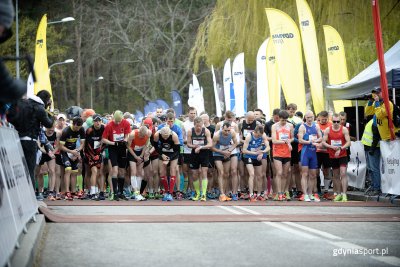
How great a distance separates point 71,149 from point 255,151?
4.28 m

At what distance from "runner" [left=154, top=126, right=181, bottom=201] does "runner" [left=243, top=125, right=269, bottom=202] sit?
1.59 m

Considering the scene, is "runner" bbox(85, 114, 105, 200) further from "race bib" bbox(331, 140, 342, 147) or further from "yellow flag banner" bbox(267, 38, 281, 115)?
"yellow flag banner" bbox(267, 38, 281, 115)

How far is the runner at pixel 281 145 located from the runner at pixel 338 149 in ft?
2.77

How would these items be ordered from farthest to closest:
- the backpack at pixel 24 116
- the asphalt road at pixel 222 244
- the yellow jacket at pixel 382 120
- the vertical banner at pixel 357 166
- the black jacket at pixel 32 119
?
→ the vertical banner at pixel 357 166 → the yellow jacket at pixel 382 120 → the black jacket at pixel 32 119 → the backpack at pixel 24 116 → the asphalt road at pixel 222 244

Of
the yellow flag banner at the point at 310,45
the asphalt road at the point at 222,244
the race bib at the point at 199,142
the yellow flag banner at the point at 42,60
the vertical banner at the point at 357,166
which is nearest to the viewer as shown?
the asphalt road at the point at 222,244

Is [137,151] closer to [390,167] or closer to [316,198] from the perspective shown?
[316,198]

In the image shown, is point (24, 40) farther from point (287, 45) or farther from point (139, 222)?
point (139, 222)

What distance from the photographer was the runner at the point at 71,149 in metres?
19.4

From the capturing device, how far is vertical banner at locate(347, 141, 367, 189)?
65.7ft

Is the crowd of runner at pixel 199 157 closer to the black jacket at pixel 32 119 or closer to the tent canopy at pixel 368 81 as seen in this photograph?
the tent canopy at pixel 368 81

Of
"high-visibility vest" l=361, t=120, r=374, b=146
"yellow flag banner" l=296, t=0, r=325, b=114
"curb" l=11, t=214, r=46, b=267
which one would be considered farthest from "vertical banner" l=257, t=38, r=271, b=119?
"curb" l=11, t=214, r=46, b=267

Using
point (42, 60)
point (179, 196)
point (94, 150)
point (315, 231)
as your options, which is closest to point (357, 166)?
point (179, 196)

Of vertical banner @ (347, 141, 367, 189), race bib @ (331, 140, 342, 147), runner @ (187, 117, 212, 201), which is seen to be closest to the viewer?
race bib @ (331, 140, 342, 147)

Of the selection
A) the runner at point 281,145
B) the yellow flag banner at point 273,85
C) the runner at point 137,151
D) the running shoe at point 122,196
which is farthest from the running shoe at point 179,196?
the yellow flag banner at point 273,85
